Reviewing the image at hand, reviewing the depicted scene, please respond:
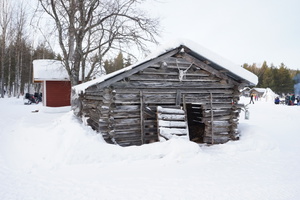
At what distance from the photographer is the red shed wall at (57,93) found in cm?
1950

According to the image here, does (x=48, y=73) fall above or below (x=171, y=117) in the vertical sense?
above

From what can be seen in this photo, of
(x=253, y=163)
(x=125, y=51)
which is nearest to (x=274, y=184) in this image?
(x=253, y=163)

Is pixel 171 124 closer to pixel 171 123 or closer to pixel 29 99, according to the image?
pixel 171 123

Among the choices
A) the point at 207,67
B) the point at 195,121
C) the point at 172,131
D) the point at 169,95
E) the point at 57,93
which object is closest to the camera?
the point at 172,131

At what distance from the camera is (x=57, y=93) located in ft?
64.8

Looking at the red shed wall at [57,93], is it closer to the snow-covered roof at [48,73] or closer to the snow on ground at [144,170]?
the snow-covered roof at [48,73]

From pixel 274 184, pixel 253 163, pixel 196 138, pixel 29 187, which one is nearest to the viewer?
pixel 29 187

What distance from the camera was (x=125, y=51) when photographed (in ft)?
52.7

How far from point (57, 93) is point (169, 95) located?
13.8 m

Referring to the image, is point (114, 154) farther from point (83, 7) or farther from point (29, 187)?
point (83, 7)

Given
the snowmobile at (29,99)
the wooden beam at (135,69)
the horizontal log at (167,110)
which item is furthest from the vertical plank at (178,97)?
the snowmobile at (29,99)

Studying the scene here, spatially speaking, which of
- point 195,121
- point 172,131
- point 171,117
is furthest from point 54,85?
point 172,131

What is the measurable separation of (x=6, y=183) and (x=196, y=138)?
7.90m

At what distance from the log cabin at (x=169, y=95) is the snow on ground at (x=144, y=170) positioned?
806 mm
